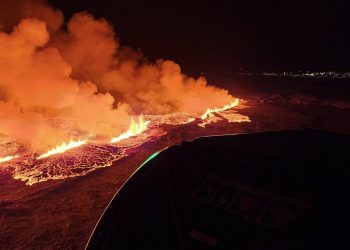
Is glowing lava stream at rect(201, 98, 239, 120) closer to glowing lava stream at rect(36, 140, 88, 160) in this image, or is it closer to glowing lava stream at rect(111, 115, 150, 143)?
glowing lava stream at rect(111, 115, 150, 143)

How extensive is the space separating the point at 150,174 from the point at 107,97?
1011 cm

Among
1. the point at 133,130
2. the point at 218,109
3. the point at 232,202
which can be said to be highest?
the point at 232,202

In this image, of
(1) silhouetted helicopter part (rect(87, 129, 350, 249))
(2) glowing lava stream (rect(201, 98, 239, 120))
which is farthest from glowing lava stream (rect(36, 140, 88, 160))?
(1) silhouetted helicopter part (rect(87, 129, 350, 249))

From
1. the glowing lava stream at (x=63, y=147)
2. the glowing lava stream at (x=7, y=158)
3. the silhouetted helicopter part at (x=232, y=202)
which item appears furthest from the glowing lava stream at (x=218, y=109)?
the silhouetted helicopter part at (x=232, y=202)

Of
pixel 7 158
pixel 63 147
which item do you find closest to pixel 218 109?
pixel 63 147

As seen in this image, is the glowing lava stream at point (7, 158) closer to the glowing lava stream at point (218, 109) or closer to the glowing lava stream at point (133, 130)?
the glowing lava stream at point (133, 130)

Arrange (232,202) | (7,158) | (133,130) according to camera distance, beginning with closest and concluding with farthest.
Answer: (232,202) → (7,158) → (133,130)

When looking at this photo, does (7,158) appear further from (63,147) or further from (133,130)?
(133,130)

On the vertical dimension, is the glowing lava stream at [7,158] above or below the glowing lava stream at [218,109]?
above

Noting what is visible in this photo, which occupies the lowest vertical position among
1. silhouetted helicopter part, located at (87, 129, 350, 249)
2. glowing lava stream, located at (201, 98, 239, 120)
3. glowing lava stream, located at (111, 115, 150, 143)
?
glowing lava stream, located at (201, 98, 239, 120)

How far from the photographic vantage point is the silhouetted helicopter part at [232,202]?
1.42 meters

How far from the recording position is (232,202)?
161cm

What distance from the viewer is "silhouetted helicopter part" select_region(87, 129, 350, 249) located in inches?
55.8

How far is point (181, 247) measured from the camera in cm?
143
